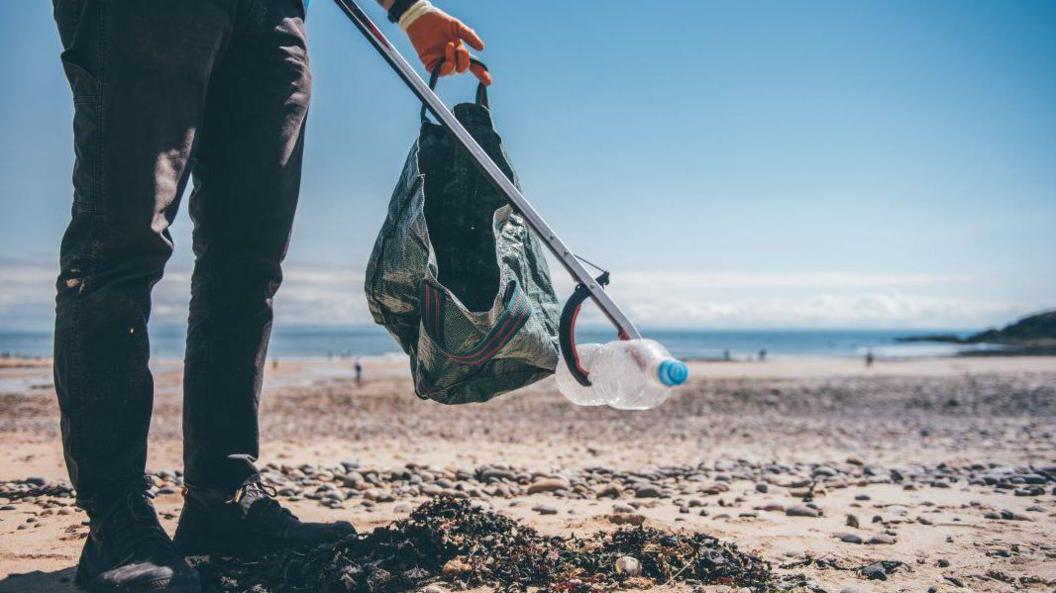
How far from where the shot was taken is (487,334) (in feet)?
8.07

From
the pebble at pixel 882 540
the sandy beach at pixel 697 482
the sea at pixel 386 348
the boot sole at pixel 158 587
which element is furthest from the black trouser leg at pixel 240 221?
the sea at pixel 386 348

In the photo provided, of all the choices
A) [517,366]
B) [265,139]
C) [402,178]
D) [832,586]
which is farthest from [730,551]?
[265,139]

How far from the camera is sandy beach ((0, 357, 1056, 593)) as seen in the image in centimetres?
303

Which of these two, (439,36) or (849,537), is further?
(849,537)

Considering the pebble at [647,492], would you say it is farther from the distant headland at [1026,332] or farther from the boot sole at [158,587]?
the distant headland at [1026,332]

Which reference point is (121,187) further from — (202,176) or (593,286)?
(593,286)

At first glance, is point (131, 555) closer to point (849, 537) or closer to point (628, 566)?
point (628, 566)

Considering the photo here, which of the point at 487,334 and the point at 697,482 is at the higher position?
the point at 487,334

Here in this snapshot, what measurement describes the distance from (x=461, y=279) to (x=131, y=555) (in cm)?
157

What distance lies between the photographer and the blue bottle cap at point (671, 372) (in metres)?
2.33

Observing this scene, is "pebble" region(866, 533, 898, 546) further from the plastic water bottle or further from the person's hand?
the person's hand

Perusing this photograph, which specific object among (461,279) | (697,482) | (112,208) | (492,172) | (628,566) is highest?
(492,172)

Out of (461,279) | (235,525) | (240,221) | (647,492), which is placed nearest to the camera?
(240,221)

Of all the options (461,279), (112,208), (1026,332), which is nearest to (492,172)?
(461,279)
